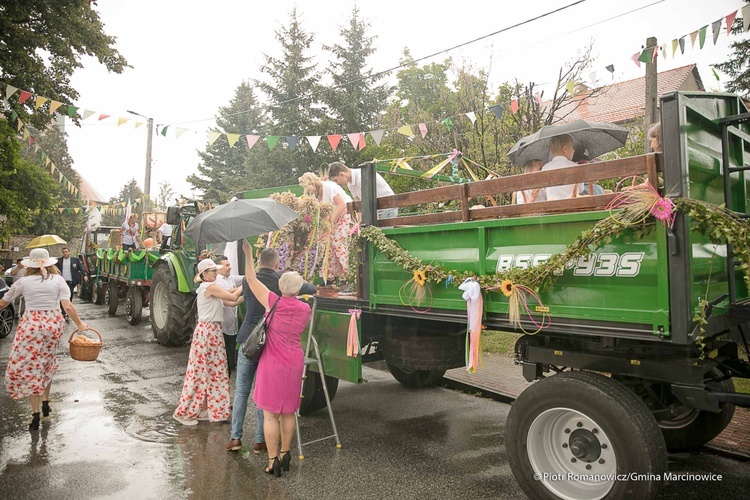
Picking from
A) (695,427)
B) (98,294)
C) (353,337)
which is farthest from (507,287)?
(98,294)

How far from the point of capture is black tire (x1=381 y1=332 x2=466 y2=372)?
488cm

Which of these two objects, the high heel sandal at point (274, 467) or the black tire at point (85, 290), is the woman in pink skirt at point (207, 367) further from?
the black tire at point (85, 290)

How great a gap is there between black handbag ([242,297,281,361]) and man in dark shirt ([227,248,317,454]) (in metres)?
0.40

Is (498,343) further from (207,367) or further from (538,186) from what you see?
(538,186)

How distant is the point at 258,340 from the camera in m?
4.39

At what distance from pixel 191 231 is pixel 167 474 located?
2.06m

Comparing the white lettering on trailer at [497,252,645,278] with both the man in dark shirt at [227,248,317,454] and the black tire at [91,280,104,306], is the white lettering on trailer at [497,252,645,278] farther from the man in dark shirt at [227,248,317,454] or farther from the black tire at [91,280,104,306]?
the black tire at [91,280,104,306]

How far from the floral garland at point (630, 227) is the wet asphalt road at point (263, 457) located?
5.25ft

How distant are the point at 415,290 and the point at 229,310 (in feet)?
13.1

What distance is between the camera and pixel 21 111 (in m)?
14.7

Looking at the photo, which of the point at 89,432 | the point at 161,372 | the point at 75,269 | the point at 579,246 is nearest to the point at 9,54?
the point at 75,269

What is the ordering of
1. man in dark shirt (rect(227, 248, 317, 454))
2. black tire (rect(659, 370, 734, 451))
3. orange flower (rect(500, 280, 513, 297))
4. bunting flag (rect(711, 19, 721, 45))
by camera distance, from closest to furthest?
orange flower (rect(500, 280, 513, 297)), black tire (rect(659, 370, 734, 451)), man in dark shirt (rect(227, 248, 317, 454)), bunting flag (rect(711, 19, 721, 45))

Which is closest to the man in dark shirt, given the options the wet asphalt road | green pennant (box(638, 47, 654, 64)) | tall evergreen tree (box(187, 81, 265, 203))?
the wet asphalt road

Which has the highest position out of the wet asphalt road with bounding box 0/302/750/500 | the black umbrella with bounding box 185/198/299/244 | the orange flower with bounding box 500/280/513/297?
the black umbrella with bounding box 185/198/299/244
